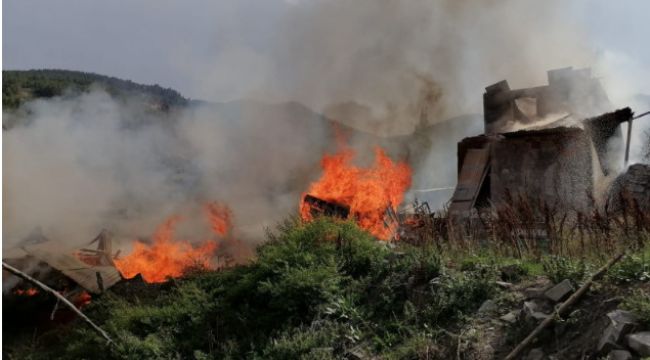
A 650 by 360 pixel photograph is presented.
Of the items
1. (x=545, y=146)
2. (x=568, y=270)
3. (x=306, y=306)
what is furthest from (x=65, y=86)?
(x=568, y=270)

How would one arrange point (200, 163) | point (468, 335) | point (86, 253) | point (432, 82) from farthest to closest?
point (200, 163), point (432, 82), point (86, 253), point (468, 335)

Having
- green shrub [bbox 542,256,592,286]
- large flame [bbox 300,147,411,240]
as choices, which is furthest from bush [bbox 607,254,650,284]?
large flame [bbox 300,147,411,240]

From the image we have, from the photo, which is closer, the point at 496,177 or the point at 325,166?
the point at 496,177

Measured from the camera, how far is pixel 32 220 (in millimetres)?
19688

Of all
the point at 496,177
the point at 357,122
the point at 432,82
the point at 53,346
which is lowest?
the point at 53,346

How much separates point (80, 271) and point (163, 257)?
4252mm

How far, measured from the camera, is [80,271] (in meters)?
12.0

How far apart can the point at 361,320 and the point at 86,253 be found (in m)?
9.89

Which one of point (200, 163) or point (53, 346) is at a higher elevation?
point (200, 163)

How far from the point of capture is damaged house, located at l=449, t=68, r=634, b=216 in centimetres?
1423

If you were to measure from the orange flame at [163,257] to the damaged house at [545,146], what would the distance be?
25.1 ft

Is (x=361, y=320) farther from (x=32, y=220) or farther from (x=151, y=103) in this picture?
(x=151, y=103)

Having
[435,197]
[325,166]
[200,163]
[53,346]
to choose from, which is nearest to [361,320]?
[53,346]

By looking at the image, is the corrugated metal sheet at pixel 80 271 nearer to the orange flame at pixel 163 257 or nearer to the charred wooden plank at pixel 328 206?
the orange flame at pixel 163 257
